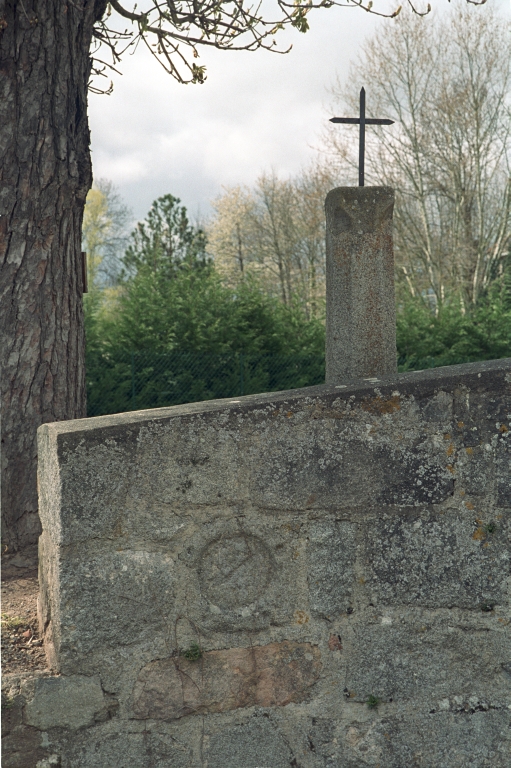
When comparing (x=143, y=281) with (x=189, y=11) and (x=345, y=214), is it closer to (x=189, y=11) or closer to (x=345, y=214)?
(x=189, y=11)

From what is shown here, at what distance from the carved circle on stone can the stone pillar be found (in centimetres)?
111

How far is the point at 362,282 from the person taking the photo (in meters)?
3.29

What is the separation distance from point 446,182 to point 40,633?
19844 millimetres

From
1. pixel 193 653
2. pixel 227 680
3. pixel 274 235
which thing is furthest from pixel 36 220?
pixel 274 235

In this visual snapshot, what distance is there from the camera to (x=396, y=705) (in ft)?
8.20

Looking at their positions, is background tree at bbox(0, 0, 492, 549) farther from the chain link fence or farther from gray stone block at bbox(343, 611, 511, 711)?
the chain link fence

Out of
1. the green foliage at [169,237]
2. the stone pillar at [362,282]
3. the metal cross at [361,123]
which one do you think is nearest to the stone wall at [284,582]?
the stone pillar at [362,282]

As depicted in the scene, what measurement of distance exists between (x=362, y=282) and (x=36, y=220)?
72.0 inches

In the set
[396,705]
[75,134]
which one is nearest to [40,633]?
[396,705]

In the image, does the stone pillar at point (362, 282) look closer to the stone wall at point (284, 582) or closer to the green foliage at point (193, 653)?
the stone wall at point (284, 582)

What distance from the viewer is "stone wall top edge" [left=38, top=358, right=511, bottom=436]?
2377 millimetres

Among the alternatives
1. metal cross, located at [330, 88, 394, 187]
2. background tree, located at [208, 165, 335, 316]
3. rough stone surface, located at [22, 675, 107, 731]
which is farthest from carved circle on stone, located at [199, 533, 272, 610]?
background tree, located at [208, 165, 335, 316]

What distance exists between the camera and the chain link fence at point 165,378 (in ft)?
28.6

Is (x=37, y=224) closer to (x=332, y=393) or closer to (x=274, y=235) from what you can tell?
(x=332, y=393)
